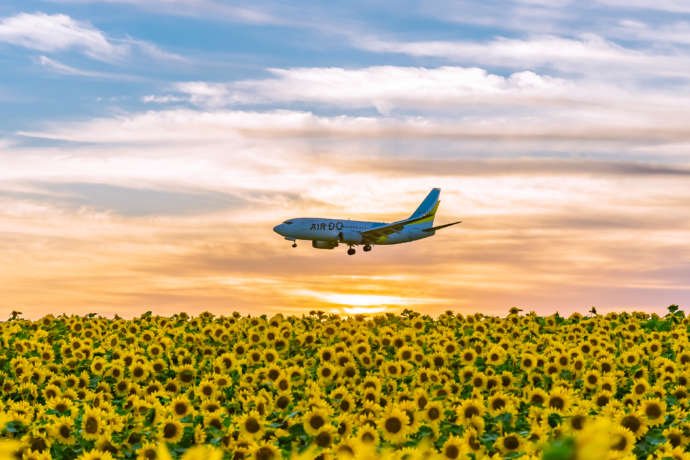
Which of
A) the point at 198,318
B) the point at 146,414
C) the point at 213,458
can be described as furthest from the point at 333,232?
the point at 213,458

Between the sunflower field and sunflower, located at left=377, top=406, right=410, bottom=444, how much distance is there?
0.01m

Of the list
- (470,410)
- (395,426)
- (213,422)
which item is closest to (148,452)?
(213,422)

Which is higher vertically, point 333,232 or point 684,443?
point 333,232

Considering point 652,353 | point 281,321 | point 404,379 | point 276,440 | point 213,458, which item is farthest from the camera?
point 281,321

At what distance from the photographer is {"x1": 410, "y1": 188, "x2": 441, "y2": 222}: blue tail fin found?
9356 centimetres

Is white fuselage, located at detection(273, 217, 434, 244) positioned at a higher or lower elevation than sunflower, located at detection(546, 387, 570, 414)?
higher

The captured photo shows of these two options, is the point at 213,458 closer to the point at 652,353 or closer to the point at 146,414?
the point at 146,414

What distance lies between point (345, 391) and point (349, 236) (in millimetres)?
59951

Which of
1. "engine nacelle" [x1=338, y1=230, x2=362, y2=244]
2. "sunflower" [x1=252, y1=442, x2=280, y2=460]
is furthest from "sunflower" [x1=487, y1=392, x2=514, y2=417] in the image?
"engine nacelle" [x1=338, y1=230, x2=362, y2=244]

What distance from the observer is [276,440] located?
8.47m

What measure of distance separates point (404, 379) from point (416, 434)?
388 centimetres

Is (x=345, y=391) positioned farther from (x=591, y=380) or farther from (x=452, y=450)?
(x=591, y=380)

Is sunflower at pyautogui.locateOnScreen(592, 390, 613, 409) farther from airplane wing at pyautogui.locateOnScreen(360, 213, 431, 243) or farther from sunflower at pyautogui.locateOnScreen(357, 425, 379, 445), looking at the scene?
airplane wing at pyautogui.locateOnScreen(360, 213, 431, 243)

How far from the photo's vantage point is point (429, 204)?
3698 inches
